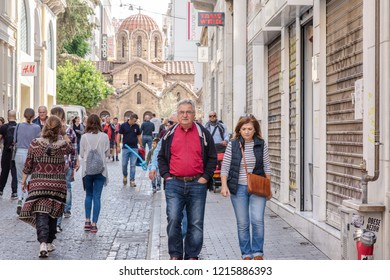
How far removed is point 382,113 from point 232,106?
55.3 feet

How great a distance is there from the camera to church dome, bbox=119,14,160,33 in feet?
399

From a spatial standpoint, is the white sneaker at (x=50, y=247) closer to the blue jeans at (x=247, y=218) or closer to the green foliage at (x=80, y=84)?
the blue jeans at (x=247, y=218)

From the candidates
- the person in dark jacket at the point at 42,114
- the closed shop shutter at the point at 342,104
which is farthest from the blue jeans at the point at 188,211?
the person in dark jacket at the point at 42,114

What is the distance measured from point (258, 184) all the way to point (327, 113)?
2.01 m

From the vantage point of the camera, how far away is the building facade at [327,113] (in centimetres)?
701

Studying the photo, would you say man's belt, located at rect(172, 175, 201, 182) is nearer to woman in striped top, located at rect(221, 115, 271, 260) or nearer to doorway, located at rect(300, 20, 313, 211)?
woman in striped top, located at rect(221, 115, 271, 260)

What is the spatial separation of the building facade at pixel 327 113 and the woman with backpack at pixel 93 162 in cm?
273

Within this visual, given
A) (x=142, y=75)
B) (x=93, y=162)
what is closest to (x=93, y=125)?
(x=93, y=162)

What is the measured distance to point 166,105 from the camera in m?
107

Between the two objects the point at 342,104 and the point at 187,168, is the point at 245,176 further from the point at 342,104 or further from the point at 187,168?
the point at 342,104

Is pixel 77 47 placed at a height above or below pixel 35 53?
above

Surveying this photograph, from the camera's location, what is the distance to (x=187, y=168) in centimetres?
791

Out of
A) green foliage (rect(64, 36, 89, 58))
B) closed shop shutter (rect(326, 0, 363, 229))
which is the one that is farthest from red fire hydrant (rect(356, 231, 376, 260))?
green foliage (rect(64, 36, 89, 58))
